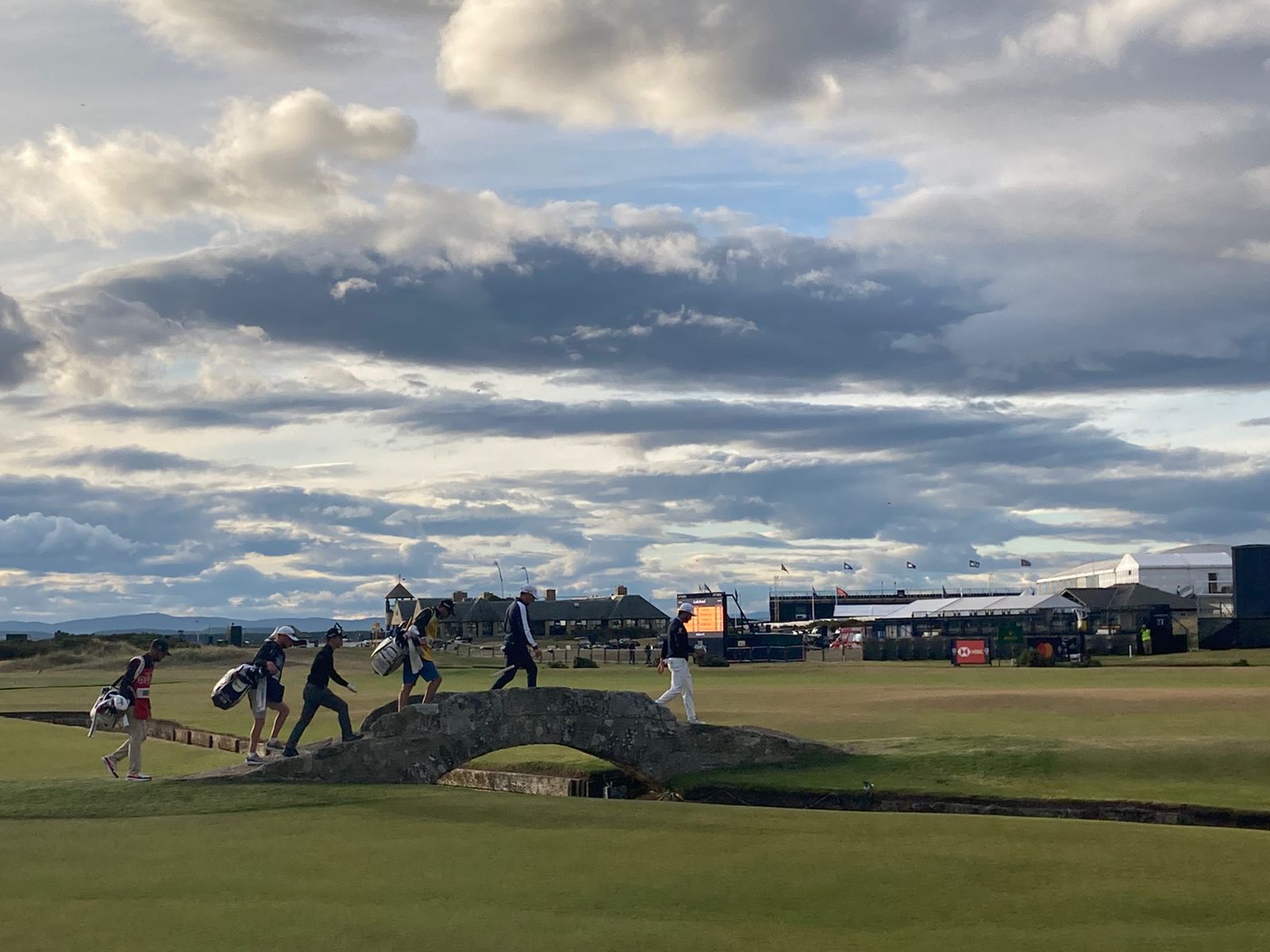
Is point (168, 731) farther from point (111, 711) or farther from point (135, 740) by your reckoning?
point (111, 711)

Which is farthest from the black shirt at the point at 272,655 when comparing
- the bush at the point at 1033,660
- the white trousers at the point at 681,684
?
the bush at the point at 1033,660

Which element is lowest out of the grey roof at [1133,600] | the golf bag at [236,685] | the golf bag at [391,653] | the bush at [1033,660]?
the bush at [1033,660]

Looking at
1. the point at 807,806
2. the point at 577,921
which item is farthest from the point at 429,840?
the point at 807,806

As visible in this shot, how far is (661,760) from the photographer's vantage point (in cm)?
2236

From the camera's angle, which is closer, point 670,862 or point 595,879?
point 595,879

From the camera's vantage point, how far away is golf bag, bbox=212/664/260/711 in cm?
1941

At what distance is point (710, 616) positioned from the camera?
8625 centimetres

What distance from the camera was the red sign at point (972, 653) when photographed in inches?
2712

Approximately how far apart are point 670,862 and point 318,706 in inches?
Answer: 318

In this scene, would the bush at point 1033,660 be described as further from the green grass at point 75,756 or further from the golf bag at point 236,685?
the golf bag at point 236,685

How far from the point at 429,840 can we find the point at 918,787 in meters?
8.17

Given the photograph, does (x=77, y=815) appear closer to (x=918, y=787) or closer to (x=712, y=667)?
(x=918, y=787)

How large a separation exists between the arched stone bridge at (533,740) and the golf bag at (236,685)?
1007 millimetres

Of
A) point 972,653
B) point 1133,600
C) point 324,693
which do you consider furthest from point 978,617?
point 324,693
